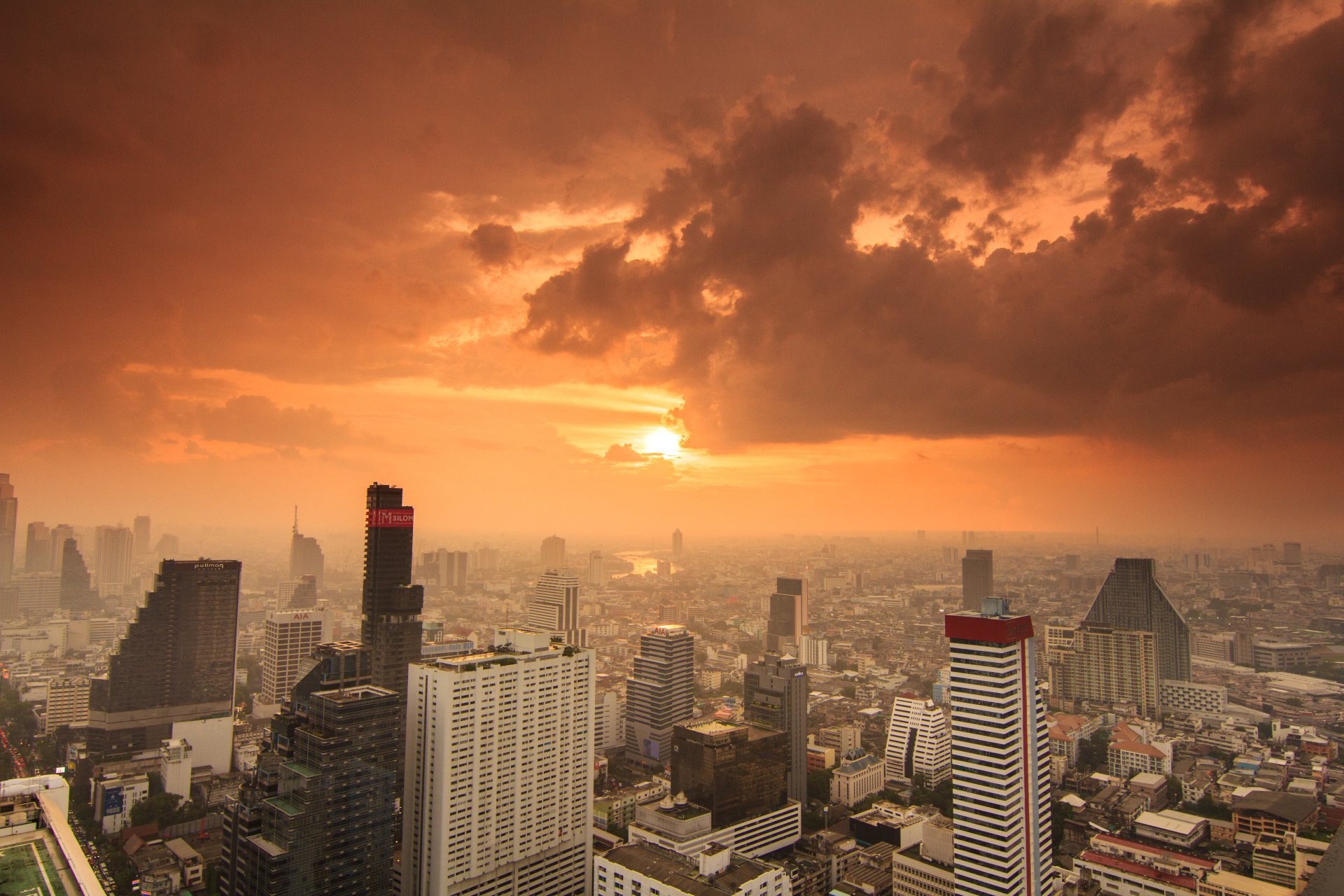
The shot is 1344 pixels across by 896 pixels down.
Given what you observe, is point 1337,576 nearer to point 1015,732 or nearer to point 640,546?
point 1015,732

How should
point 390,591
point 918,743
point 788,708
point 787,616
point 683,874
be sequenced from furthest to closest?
point 787,616 < point 918,743 < point 390,591 < point 788,708 < point 683,874

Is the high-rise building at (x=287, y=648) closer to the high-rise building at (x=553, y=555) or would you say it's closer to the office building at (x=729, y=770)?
the high-rise building at (x=553, y=555)

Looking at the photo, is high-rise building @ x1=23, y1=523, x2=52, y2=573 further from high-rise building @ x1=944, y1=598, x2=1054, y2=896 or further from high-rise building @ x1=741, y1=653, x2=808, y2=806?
high-rise building @ x1=944, y1=598, x2=1054, y2=896

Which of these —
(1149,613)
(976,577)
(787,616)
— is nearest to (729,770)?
(976,577)

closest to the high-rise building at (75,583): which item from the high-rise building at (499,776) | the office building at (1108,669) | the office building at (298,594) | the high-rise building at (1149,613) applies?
the office building at (298,594)

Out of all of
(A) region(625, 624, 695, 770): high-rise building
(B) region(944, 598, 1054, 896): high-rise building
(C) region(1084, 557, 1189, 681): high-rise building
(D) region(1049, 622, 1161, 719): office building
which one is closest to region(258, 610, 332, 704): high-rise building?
(A) region(625, 624, 695, 770): high-rise building

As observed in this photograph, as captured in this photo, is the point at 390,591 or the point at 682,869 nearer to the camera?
the point at 682,869

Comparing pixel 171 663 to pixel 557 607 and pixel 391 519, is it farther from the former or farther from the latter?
pixel 557 607
